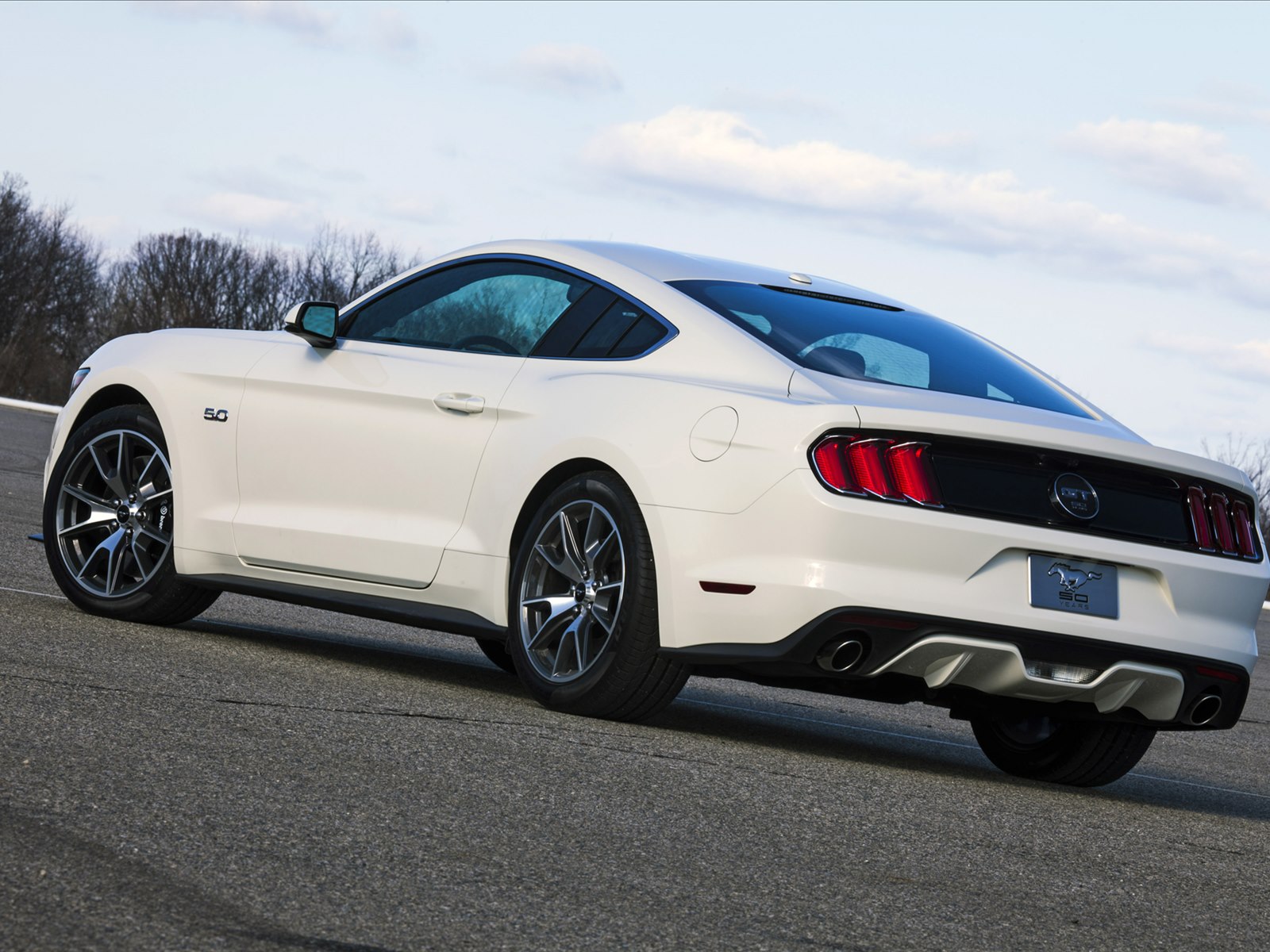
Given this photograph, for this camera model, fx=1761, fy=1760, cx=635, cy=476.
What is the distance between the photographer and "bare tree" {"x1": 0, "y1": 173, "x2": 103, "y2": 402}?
7781 centimetres

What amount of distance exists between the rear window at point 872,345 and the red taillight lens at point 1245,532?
0.61 metres

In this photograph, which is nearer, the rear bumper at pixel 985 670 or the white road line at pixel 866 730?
the rear bumper at pixel 985 670

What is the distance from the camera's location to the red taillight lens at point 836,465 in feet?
16.4

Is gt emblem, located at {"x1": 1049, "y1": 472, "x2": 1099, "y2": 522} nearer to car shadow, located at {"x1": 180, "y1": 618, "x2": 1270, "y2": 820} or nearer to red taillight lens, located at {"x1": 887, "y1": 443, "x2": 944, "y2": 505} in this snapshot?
red taillight lens, located at {"x1": 887, "y1": 443, "x2": 944, "y2": 505}

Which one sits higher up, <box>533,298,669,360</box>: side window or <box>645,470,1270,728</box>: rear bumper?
<box>533,298,669,360</box>: side window

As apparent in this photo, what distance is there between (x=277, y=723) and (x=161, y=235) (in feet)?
297

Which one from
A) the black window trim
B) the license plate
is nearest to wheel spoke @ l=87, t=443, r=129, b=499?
the black window trim

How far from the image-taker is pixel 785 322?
5.84 m

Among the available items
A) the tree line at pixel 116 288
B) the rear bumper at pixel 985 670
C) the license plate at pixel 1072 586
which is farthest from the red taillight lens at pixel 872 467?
the tree line at pixel 116 288

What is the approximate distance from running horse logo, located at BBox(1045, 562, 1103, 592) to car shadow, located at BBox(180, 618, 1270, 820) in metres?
0.91

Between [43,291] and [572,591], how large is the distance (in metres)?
82.0

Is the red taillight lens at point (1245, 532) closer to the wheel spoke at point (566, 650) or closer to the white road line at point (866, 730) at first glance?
the white road line at point (866, 730)

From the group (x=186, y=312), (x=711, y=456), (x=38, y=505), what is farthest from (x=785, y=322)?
(x=186, y=312)

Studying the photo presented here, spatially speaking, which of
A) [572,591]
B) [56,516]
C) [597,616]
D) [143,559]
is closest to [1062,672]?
[597,616]
